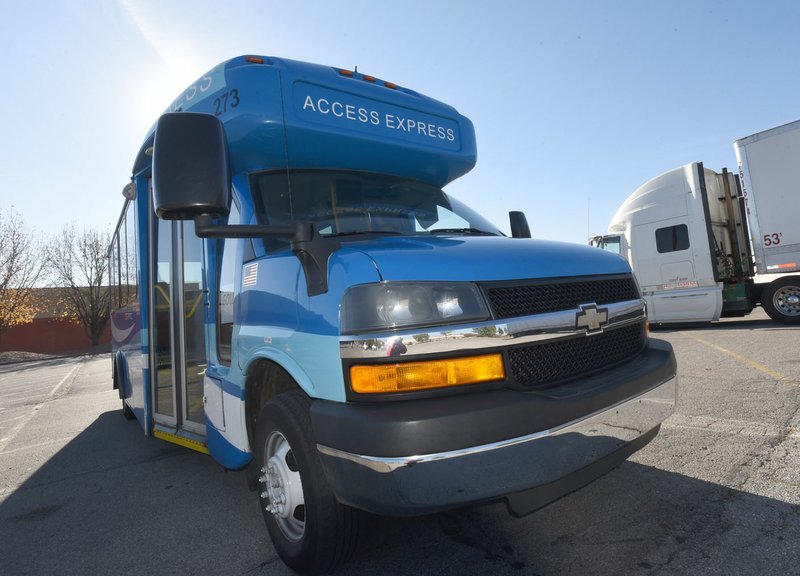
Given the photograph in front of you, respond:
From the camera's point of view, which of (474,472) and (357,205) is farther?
(357,205)

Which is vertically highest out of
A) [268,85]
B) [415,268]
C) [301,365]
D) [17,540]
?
A: [268,85]

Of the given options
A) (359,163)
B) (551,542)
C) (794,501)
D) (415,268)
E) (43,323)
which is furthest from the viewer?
(43,323)

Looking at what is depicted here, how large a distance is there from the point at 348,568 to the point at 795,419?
380 centimetres

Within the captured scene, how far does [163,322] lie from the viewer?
167 inches

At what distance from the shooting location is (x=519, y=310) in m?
2.13

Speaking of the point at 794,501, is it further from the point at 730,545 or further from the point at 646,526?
the point at 646,526

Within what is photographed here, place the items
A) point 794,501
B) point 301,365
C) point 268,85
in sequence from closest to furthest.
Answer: point 301,365 < point 794,501 < point 268,85

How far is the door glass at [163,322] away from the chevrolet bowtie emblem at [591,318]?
3192mm

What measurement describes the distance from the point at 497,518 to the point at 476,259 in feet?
4.69

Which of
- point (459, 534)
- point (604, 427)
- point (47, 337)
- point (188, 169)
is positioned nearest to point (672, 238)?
point (604, 427)

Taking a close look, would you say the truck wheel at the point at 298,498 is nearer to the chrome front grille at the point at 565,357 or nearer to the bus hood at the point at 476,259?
the bus hood at the point at 476,259

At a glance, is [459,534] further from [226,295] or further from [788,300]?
[788,300]

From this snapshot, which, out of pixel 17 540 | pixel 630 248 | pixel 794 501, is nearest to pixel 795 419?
pixel 794 501

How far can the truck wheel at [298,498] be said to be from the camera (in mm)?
2102
